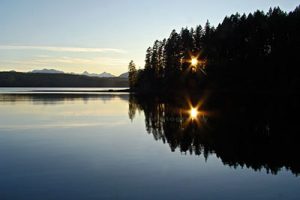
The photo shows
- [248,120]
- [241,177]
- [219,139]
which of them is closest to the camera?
[241,177]

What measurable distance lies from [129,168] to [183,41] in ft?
381

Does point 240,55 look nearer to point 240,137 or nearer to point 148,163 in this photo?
point 240,137

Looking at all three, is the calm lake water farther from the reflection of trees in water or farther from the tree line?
the tree line

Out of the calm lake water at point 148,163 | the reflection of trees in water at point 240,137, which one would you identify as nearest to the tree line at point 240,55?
the reflection of trees in water at point 240,137

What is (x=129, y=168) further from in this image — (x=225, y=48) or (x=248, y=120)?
(x=225, y=48)

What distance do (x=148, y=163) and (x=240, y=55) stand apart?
8256 centimetres

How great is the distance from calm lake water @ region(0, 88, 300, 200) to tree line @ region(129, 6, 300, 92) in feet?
167

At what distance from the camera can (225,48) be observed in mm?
103625

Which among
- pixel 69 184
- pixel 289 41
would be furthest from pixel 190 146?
pixel 289 41

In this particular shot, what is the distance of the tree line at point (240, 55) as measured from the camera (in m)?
85.2

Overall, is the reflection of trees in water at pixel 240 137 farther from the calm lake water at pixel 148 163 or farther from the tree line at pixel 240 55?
the tree line at pixel 240 55

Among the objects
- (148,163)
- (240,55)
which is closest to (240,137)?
(148,163)

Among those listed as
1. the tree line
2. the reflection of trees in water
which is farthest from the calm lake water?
the tree line

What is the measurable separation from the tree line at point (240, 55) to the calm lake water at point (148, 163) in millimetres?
50979
